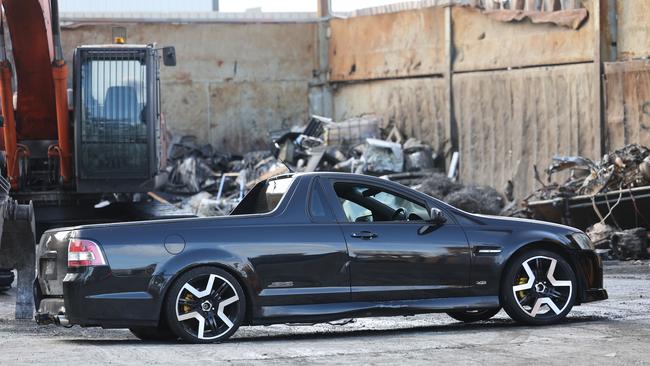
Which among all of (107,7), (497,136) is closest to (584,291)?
(497,136)

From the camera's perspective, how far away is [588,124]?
985 inches

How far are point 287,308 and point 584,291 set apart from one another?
2.75 metres

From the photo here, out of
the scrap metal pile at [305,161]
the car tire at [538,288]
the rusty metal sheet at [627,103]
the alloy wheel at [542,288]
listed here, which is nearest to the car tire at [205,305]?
the car tire at [538,288]

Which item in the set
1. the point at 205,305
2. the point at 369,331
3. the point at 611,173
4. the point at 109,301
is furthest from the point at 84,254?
the point at 611,173

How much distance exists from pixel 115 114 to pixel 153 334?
8170 millimetres

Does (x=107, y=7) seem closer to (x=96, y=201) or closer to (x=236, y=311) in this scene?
(x=96, y=201)

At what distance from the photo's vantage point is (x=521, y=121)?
2706 centimetres

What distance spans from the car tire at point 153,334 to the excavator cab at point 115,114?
7853 mm

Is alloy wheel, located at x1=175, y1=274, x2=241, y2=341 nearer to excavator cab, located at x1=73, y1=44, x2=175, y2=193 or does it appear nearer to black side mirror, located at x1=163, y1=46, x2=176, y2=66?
excavator cab, located at x1=73, y1=44, x2=175, y2=193

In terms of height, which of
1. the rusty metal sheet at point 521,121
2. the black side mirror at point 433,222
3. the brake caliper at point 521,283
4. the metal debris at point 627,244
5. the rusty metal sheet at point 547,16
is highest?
the rusty metal sheet at point 547,16

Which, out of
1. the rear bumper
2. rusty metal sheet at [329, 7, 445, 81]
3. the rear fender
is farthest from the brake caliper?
rusty metal sheet at [329, 7, 445, 81]

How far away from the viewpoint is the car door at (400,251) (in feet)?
35.5

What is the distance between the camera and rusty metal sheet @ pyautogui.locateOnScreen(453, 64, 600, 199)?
83.0 feet

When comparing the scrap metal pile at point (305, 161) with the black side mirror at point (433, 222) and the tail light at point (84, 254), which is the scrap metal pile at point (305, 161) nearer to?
the black side mirror at point (433, 222)
